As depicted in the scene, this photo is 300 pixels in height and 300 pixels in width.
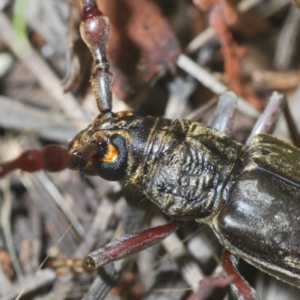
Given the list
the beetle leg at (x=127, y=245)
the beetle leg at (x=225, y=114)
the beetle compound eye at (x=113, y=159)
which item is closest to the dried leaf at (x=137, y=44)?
the beetle leg at (x=225, y=114)

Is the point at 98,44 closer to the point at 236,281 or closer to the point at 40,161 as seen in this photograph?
the point at 40,161

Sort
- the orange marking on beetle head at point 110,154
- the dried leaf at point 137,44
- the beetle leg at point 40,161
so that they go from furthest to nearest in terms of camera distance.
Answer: the dried leaf at point 137,44 → the orange marking on beetle head at point 110,154 → the beetle leg at point 40,161

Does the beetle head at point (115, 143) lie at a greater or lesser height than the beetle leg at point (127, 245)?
greater

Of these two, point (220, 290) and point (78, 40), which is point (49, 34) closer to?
point (78, 40)

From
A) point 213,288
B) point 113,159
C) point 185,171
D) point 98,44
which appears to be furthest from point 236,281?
point 98,44

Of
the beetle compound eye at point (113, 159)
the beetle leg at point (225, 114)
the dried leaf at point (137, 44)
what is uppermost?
the dried leaf at point (137, 44)

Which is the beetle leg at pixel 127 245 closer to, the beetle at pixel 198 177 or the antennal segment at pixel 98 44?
the beetle at pixel 198 177
